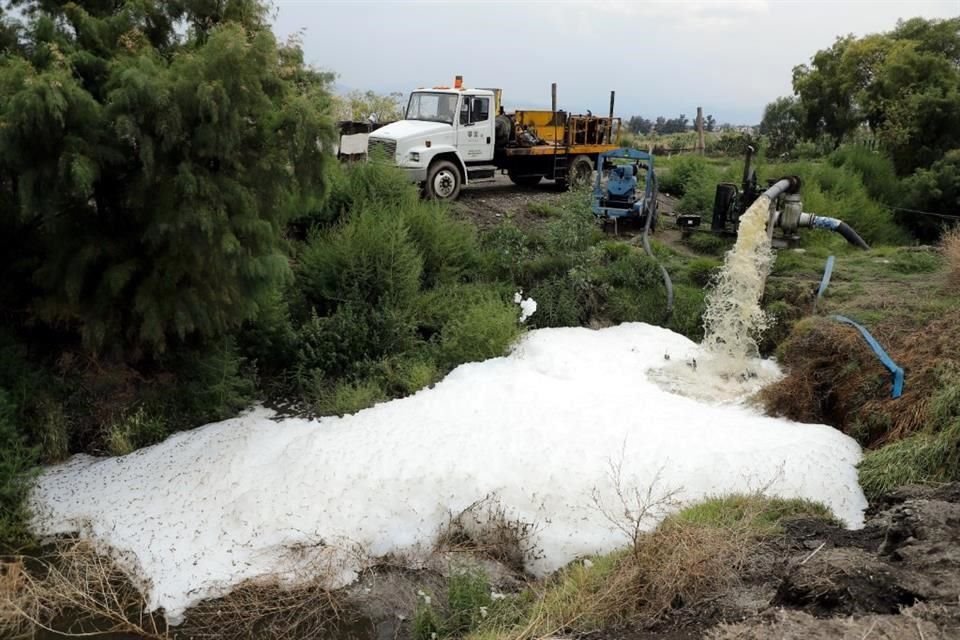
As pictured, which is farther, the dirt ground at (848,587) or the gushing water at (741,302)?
the gushing water at (741,302)

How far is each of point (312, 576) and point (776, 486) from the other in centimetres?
Answer: 391

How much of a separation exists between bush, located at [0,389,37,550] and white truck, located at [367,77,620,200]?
683 centimetres

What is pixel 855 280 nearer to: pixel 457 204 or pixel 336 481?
pixel 457 204

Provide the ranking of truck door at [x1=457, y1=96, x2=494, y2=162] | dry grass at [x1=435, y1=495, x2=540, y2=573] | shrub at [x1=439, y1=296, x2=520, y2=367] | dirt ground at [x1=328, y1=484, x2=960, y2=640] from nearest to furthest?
1. dirt ground at [x1=328, y1=484, x2=960, y2=640]
2. dry grass at [x1=435, y1=495, x2=540, y2=573]
3. shrub at [x1=439, y1=296, x2=520, y2=367]
4. truck door at [x1=457, y1=96, x2=494, y2=162]

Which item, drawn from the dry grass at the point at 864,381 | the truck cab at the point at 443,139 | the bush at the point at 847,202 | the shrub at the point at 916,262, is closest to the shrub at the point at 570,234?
the truck cab at the point at 443,139

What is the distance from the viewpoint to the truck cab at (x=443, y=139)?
13148 mm

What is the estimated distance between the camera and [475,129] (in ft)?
47.3

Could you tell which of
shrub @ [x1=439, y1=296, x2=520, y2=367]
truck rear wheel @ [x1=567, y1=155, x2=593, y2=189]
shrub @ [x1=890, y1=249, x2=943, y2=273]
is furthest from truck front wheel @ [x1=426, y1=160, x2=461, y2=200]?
shrub @ [x1=890, y1=249, x2=943, y2=273]

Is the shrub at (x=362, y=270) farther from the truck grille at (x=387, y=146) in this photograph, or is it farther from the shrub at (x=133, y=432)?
the truck grille at (x=387, y=146)

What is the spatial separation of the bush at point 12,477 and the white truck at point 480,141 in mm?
6827

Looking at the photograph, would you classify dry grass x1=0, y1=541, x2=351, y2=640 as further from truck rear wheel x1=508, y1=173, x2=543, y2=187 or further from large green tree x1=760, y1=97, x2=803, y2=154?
large green tree x1=760, y1=97, x2=803, y2=154

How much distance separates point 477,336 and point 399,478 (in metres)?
2.81

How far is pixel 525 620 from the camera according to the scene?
4.72m

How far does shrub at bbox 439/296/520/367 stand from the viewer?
9.07m
